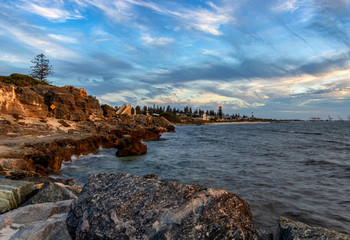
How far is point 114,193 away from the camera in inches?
146

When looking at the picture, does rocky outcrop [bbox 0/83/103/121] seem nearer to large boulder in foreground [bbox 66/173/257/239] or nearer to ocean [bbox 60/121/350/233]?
ocean [bbox 60/121/350/233]

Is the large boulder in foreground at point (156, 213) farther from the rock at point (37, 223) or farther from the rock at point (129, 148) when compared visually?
the rock at point (129, 148)

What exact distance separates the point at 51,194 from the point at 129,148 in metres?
15.9

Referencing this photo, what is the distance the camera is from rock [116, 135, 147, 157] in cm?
2134

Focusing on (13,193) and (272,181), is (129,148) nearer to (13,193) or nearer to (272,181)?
(272,181)

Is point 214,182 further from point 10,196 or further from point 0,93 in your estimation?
point 0,93

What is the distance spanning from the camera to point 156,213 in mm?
3240

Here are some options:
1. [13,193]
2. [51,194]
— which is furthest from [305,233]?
[13,193]

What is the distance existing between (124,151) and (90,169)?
5.99 m

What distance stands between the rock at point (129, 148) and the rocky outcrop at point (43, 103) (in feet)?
52.5

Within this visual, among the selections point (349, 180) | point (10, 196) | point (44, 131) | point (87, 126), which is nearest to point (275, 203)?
point (349, 180)

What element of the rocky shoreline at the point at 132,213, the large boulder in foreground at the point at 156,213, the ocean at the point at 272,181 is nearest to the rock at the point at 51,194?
the rocky shoreline at the point at 132,213

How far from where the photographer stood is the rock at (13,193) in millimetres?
5336

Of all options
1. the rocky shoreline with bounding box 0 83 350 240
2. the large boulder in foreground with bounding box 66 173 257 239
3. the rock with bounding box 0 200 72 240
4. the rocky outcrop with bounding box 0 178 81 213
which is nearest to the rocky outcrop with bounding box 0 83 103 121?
the rocky outcrop with bounding box 0 178 81 213
